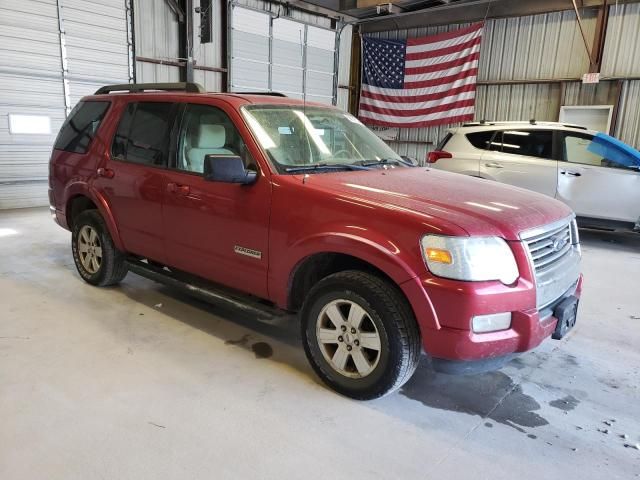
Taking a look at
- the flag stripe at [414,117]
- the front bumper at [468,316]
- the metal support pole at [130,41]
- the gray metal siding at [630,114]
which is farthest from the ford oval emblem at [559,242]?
the flag stripe at [414,117]

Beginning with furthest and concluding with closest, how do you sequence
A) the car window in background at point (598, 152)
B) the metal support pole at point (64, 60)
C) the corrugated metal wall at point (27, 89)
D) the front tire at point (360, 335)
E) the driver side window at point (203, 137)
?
the metal support pole at point (64, 60)
the corrugated metal wall at point (27, 89)
the car window in background at point (598, 152)
the driver side window at point (203, 137)
the front tire at point (360, 335)

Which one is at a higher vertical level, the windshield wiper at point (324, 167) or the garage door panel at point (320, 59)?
the garage door panel at point (320, 59)

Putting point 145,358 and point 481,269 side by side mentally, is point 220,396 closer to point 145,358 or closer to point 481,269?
point 145,358

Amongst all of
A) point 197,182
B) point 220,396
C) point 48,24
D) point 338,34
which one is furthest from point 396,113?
point 220,396

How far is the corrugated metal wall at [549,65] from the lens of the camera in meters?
9.75

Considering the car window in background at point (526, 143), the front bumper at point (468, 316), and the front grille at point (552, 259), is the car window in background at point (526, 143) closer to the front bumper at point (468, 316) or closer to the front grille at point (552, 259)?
the front grille at point (552, 259)

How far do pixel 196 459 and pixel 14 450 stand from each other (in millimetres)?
809

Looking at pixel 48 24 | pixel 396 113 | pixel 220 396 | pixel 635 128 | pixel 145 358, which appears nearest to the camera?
pixel 220 396

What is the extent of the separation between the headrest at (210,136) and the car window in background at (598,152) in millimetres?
5778

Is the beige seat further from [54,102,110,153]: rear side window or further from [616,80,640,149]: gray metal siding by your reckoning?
[616,80,640,149]: gray metal siding

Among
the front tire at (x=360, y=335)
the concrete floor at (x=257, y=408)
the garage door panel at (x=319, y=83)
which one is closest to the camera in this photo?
the concrete floor at (x=257, y=408)

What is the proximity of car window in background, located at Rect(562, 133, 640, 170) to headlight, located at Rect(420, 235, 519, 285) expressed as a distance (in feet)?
18.6

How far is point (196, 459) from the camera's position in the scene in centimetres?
219

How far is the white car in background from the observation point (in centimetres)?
685
